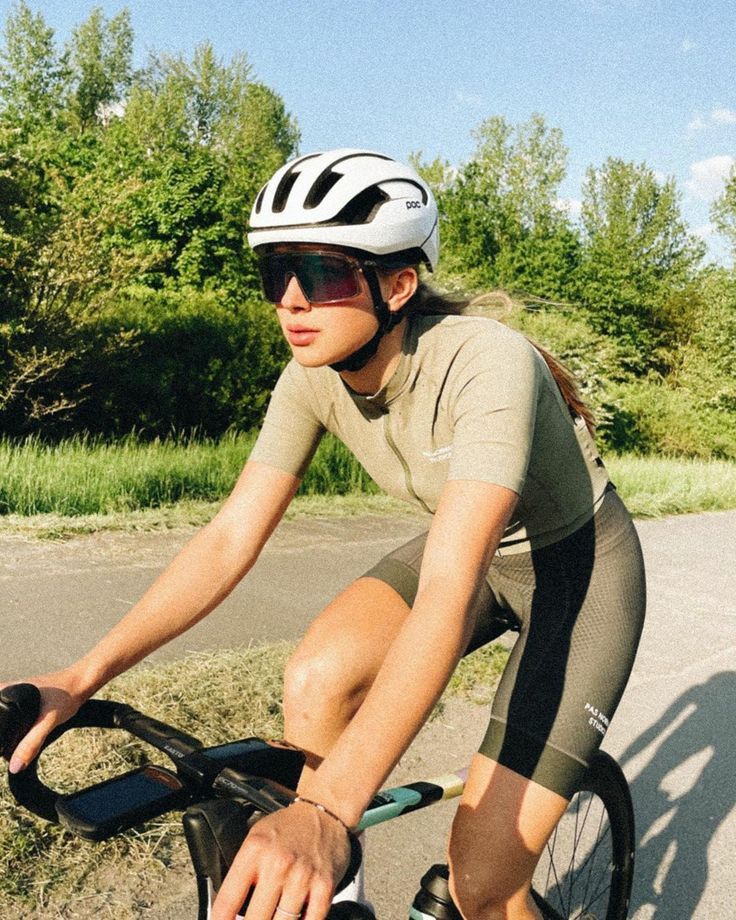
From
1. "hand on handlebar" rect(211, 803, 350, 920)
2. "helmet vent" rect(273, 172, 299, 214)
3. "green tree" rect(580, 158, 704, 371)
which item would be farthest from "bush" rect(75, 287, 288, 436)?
"green tree" rect(580, 158, 704, 371)

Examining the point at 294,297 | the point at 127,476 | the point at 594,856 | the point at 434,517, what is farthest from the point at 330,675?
the point at 127,476

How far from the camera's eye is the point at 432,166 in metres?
38.7

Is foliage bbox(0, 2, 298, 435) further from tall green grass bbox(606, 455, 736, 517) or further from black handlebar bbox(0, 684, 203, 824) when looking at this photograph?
black handlebar bbox(0, 684, 203, 824)

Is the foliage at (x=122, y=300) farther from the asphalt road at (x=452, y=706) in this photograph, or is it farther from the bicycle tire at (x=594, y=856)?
the bicycle tire at (x=594, y=856)

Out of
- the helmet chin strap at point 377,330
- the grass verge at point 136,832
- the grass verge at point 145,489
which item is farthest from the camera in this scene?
the grass verge at point 145,489

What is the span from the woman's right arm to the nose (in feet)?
1.59

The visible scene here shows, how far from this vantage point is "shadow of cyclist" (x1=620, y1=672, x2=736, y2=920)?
3684 millimetres

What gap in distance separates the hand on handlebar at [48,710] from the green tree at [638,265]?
95.5 feet

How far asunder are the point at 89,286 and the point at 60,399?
5.03 ft

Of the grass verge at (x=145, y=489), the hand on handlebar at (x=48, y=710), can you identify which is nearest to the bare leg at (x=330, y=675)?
the hand on handlebar at (x=48, y=710)

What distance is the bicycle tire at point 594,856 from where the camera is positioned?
2807mm

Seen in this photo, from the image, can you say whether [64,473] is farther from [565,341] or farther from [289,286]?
[565,341]

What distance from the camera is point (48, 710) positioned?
6.08 feet

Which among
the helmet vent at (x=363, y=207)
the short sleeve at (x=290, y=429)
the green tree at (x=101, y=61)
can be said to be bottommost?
the short sleeve at (x=290, y=429)
